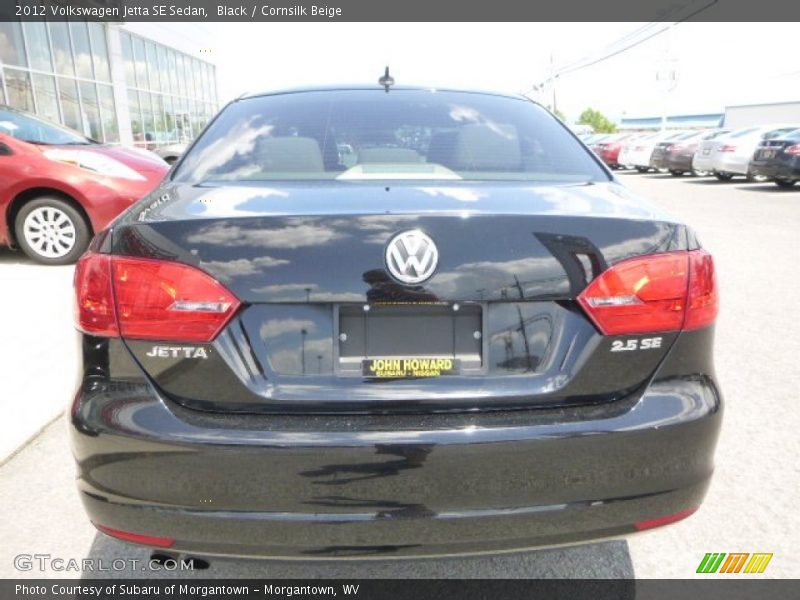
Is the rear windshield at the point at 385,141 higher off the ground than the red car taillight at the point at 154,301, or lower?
higher

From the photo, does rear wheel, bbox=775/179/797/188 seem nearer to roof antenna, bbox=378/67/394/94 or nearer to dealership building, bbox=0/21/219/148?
roof antenna, bbox=378/67/394/94

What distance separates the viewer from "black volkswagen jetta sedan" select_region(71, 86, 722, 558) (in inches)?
63.1

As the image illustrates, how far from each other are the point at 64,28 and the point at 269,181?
1970cm

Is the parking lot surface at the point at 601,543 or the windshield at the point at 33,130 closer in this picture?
the parking lot surface at the point at 601,543

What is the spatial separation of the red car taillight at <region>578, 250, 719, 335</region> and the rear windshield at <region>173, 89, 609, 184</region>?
0.61 metres

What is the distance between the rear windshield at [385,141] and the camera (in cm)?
227

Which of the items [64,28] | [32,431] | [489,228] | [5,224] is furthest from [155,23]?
[489,228]

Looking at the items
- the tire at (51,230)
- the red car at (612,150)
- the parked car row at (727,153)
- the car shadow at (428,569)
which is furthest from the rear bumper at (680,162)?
the car shadow at (428,569)

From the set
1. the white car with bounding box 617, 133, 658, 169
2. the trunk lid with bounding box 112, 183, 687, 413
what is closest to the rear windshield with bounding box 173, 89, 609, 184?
the trunk lid with bounding box 112, 183, 687, 413

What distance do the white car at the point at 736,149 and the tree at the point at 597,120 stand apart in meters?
95.3

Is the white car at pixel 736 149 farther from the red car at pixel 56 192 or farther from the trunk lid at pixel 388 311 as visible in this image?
the trunk lid at pixel 388 311

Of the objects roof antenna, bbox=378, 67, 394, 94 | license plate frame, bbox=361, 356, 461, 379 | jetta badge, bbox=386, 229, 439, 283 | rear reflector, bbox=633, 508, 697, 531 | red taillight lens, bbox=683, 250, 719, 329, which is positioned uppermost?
roof antenna, bbox=378, 67, 394, 94

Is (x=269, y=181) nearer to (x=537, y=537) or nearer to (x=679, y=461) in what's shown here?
(x=537, y=537)

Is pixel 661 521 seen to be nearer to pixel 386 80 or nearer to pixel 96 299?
pixel 96 299
